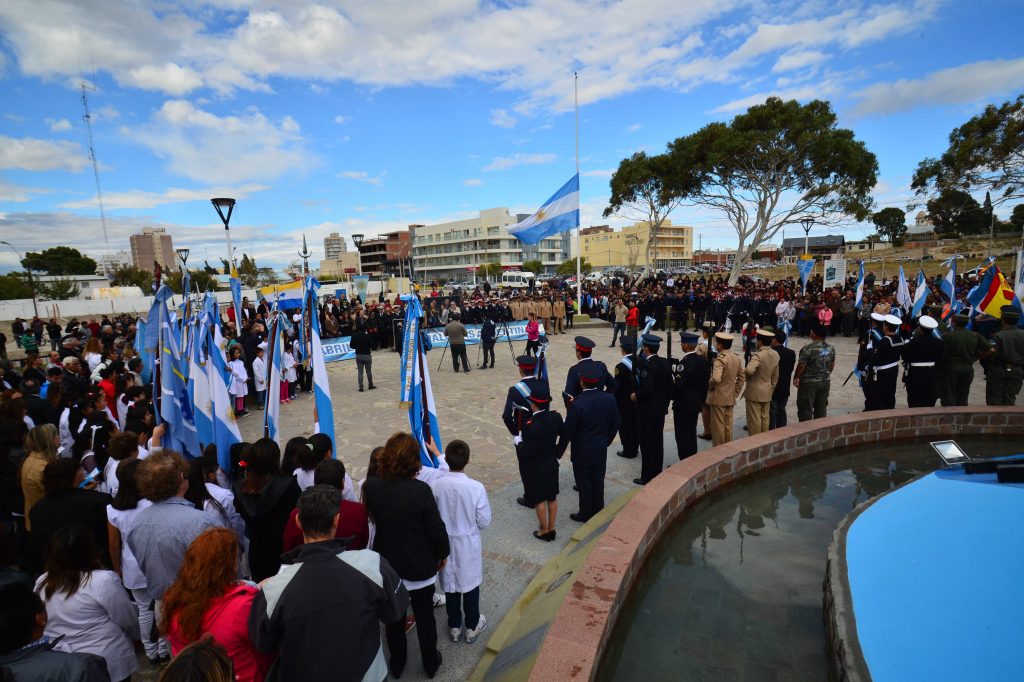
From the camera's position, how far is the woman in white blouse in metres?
2.48

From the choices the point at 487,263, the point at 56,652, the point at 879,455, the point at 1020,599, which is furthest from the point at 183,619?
the point at 487,263

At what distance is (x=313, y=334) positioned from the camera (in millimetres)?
5062

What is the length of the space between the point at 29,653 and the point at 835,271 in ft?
80.8

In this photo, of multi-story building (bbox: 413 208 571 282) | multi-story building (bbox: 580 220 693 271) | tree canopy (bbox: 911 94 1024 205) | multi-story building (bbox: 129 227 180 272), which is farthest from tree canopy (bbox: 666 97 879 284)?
multi-story building (bbox: 129 227 180 272)

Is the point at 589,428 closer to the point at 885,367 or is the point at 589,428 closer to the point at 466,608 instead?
the point at 466,608

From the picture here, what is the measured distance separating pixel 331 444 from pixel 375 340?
47.4 ft

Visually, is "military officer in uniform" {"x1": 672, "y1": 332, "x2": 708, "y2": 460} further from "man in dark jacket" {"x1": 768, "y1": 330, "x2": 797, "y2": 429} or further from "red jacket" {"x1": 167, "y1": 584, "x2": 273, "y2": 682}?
"red jacket" {"x1": 167, "y1": 584, "x2": 273, "y2": 682}

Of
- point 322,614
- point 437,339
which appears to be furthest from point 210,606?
point 437,339

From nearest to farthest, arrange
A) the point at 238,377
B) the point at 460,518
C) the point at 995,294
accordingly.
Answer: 1. the point at 460,518
2. the point at 995,294
3. the point at 238,377

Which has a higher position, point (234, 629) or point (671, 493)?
point (234, 629)

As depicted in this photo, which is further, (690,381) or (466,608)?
(690,381)

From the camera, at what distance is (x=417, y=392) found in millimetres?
5059

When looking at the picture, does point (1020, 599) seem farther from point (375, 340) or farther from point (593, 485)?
point (375, 340)

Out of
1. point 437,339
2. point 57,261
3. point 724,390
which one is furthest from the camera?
point 57,261
